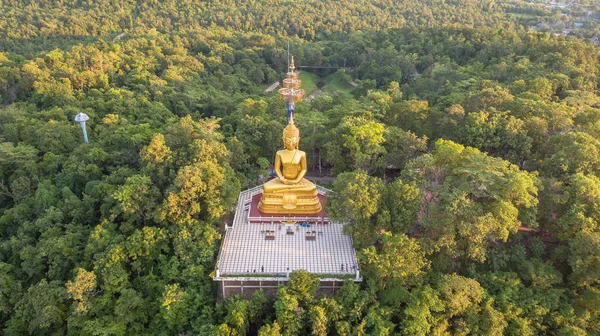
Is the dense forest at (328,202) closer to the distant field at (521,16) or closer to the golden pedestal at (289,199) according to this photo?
the golden pedestal at (289,199)

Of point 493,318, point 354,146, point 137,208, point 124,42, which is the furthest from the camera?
point 124,42

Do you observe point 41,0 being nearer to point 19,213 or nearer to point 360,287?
point 19,213

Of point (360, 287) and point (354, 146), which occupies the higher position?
point (354, 146)

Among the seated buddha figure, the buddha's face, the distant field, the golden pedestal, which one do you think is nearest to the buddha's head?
the buddha's face

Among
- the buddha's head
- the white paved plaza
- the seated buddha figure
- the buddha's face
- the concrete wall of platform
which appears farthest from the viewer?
the seated buddha figure

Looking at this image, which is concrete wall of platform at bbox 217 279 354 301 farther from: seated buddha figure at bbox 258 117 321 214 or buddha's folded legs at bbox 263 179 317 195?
buddha's folded legs at bbox 263 179 317 195

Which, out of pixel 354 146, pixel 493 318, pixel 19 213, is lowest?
pixel 19 213

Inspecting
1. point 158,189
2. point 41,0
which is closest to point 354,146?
point 158,189
